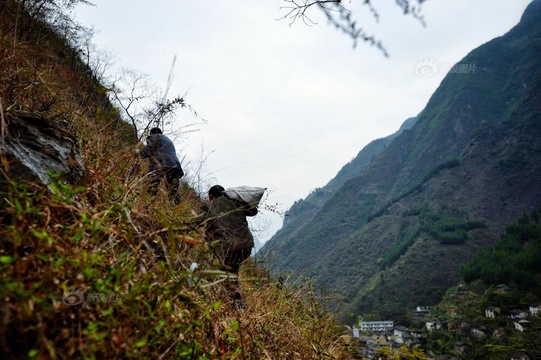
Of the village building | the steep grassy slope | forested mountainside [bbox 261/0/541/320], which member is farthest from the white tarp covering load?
the village building

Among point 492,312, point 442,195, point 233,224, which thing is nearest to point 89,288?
point 233,224

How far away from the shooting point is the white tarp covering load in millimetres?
4277

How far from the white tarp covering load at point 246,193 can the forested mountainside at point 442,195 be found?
45.0 metres

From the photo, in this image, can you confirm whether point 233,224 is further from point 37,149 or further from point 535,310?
point 535,310

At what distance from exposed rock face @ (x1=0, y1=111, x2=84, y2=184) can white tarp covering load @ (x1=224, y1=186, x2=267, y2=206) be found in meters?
2.23

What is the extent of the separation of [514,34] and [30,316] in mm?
259742

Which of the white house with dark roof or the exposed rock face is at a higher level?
the exposed rock face

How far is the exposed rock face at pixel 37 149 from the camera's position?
1709 millimetres

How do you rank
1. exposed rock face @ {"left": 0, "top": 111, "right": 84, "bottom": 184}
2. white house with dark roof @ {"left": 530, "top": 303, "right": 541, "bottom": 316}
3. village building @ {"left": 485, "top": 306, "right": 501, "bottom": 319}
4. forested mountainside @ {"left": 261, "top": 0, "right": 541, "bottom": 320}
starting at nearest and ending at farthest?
exposed rock face @ {"left": 0, "top": 111, "right": 84, "bottom": 184}
white house with dark roof @ {"left": 530, "top": 303, "right": 541, "bottom": 316}
village building @ {"left": 485, "top": 306, "right": 501, "bottom": 319}
forested mountainside @ {"left": 261, "top": 0, "right": 541, "bottom": 320}

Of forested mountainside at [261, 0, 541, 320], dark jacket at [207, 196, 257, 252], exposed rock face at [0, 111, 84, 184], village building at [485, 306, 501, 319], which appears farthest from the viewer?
forested mountainside at [261, 0, 541, 320]

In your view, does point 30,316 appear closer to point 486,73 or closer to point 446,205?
point 446,205

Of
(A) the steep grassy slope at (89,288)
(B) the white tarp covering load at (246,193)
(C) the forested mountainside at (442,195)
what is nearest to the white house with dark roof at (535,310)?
(B) the white tarp covering load at (246,193)

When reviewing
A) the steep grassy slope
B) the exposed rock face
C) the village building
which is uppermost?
the exposed rock face

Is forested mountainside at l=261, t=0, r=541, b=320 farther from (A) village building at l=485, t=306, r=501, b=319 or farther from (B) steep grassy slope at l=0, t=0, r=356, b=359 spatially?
(B) steep grassy slope at l=0, t=0, r=356, b=359
